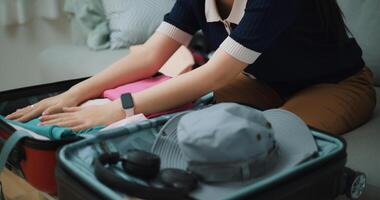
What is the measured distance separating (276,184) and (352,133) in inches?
20.4

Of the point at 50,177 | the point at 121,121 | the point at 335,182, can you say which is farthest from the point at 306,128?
the point at 50,177

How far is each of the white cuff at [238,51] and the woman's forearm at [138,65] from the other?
0.98 feet

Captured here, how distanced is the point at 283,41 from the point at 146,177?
55 centimetres

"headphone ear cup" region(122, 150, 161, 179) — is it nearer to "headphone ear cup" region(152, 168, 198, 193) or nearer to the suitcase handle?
"headphone ear cup" region(152, 168, 198, 193)

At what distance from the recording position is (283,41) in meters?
1.09

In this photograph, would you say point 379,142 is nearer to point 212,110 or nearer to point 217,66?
point 217,66

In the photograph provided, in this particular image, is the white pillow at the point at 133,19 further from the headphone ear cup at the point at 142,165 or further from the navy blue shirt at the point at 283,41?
the headphone ear cup at the point at 142,165

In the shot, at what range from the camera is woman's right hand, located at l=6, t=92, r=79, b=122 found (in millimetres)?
1078

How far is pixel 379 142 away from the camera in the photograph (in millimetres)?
1061

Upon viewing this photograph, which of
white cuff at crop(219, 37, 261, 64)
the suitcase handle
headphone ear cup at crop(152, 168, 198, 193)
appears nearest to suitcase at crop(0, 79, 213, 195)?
the suitcase handle

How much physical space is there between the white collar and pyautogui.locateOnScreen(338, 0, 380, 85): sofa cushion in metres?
0.56

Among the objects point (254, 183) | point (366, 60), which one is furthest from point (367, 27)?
point (254, 183)

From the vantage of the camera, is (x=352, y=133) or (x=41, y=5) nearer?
(x=352, y=133)

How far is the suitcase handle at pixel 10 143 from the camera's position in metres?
0.87
